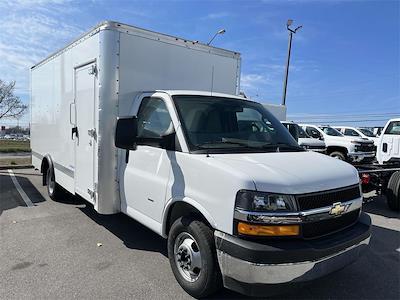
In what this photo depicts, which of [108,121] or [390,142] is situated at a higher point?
[108,121]

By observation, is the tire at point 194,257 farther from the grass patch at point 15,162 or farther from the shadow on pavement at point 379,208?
the grass patch at point 15,162

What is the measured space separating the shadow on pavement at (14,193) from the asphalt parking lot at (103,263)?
1.99 feet

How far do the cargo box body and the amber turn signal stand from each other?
2.65 metres

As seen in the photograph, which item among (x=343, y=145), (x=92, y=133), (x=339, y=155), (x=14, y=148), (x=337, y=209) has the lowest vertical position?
(x=14, y=148)

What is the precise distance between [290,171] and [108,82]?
115 inches

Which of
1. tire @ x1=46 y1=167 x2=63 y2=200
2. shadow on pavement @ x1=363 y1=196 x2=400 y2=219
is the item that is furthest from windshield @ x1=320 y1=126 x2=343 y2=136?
tire @ x1=46 y1=167 x2=63 y2=200

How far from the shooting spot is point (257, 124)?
476cm

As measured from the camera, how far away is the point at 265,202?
3.17m

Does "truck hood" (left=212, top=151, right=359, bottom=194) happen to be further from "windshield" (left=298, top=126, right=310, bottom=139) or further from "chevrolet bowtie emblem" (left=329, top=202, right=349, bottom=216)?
"windshield" (left=298, top=126, right=310, bottom=139)

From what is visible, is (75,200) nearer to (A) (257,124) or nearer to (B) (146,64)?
(B) (146,64)

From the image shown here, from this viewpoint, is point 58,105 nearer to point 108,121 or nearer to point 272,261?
point 108,121

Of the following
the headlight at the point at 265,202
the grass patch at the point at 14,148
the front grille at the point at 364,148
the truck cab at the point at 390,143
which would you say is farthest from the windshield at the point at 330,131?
the grass patch at the point at 14,148

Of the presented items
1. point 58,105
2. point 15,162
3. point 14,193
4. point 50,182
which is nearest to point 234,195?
point 58,105

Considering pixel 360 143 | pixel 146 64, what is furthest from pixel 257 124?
pixel 360 143
